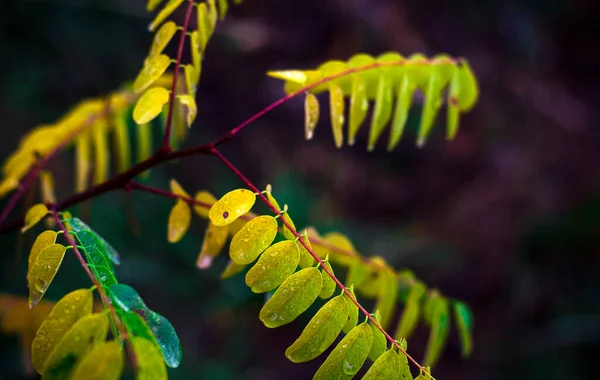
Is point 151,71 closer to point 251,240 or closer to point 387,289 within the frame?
point 251,240

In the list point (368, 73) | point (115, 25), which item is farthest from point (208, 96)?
point (368, 73)

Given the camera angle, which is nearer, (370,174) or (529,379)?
(529,379)

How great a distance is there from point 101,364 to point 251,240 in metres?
0.35

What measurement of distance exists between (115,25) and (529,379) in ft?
15.3

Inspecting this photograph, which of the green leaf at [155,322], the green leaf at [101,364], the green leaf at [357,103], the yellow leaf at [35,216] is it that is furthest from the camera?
the green leaf at [357,103]

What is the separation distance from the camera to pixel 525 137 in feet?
16.9

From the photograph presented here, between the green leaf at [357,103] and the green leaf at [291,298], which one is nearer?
the green leaf at [291,298]

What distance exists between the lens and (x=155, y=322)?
0.73m

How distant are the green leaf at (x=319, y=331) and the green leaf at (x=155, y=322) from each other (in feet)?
0.64

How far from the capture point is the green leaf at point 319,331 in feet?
2.68

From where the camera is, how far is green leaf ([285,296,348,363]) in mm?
817

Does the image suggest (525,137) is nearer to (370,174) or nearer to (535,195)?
(535,195)

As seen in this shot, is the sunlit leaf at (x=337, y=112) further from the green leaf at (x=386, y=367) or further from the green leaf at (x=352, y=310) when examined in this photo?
the green leaf at (x=386, y=367)

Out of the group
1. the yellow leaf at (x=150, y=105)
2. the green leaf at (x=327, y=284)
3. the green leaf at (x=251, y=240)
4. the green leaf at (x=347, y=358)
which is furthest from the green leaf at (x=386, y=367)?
the yellow leaf at (x=150, y=105)
